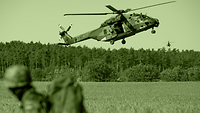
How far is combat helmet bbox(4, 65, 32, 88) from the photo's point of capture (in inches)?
90.9

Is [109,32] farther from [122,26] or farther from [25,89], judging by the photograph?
[25,89]

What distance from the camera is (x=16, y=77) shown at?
7.65 ft

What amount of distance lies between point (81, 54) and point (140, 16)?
17040 centimetres

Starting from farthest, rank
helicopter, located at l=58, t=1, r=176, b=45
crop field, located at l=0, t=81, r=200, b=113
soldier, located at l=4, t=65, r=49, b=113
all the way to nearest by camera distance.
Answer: helicopter, located at l=58, t=1, r=176, b=45, crop field, located at l=0, t=81, r=200, b=113, soldier, located at l=4, t=65, r=49, b=113

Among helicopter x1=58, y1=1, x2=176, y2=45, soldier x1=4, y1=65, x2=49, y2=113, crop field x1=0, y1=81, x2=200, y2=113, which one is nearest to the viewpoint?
soldier x1=4, y1=65, x2=49, y2=113

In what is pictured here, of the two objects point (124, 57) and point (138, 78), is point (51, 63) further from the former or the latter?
point (138, 78)

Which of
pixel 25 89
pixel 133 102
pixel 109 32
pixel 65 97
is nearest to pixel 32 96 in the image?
pixel 25 89

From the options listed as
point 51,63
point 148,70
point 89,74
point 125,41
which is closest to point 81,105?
point 125,41

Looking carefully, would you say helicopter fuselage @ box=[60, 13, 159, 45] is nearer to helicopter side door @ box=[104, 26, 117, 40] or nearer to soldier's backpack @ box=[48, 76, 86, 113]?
helicopter side door @ box=[104, 26, 117, 40]

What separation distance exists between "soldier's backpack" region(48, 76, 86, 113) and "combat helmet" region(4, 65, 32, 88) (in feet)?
0.72

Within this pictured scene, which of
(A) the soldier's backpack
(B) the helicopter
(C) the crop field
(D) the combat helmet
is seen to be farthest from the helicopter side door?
(D) the combat helmet

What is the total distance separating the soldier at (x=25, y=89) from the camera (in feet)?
7.57

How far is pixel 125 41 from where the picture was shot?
2716 cm

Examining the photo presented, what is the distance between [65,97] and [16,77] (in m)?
0.38
